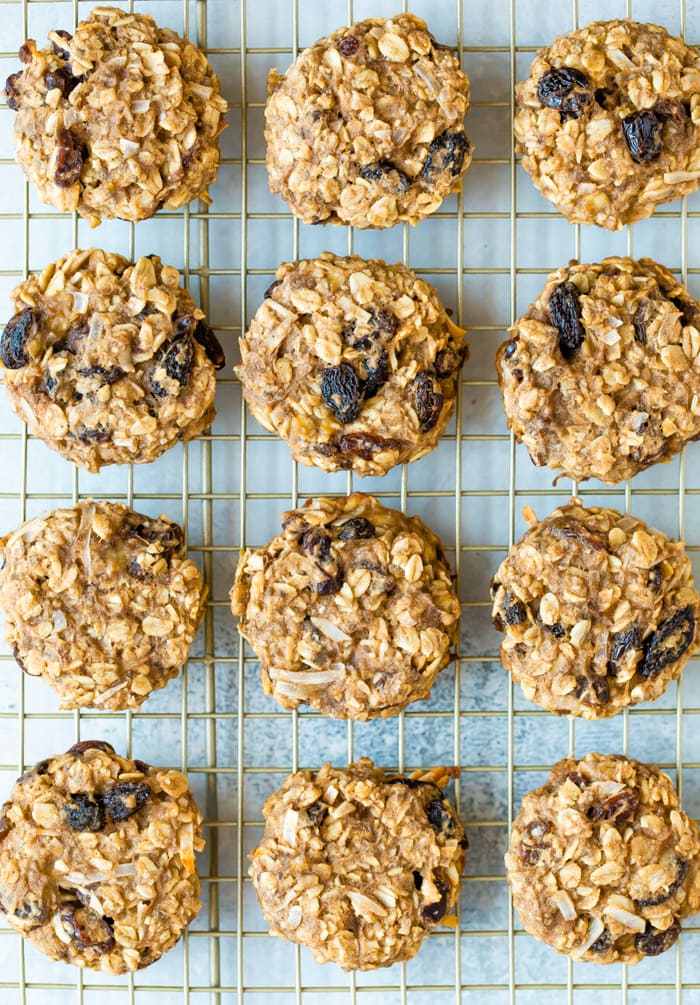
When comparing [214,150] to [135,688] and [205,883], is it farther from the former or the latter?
[205,883]

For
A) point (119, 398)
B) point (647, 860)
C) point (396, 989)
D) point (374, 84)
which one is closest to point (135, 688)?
point (119, 398)

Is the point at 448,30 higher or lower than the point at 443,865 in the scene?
higher

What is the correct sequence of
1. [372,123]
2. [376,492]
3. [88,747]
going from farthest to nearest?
[376,492], [88,747], [372,123]

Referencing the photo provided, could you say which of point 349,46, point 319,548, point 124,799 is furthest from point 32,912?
point 349,46

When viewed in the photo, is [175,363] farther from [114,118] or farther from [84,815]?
[84,815]

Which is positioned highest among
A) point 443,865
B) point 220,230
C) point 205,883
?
point 220,230

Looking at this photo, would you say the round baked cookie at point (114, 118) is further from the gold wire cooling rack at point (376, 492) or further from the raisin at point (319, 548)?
the raisin at point (319, 548)

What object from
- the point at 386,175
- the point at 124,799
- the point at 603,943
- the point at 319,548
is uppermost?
the point at 386,175
